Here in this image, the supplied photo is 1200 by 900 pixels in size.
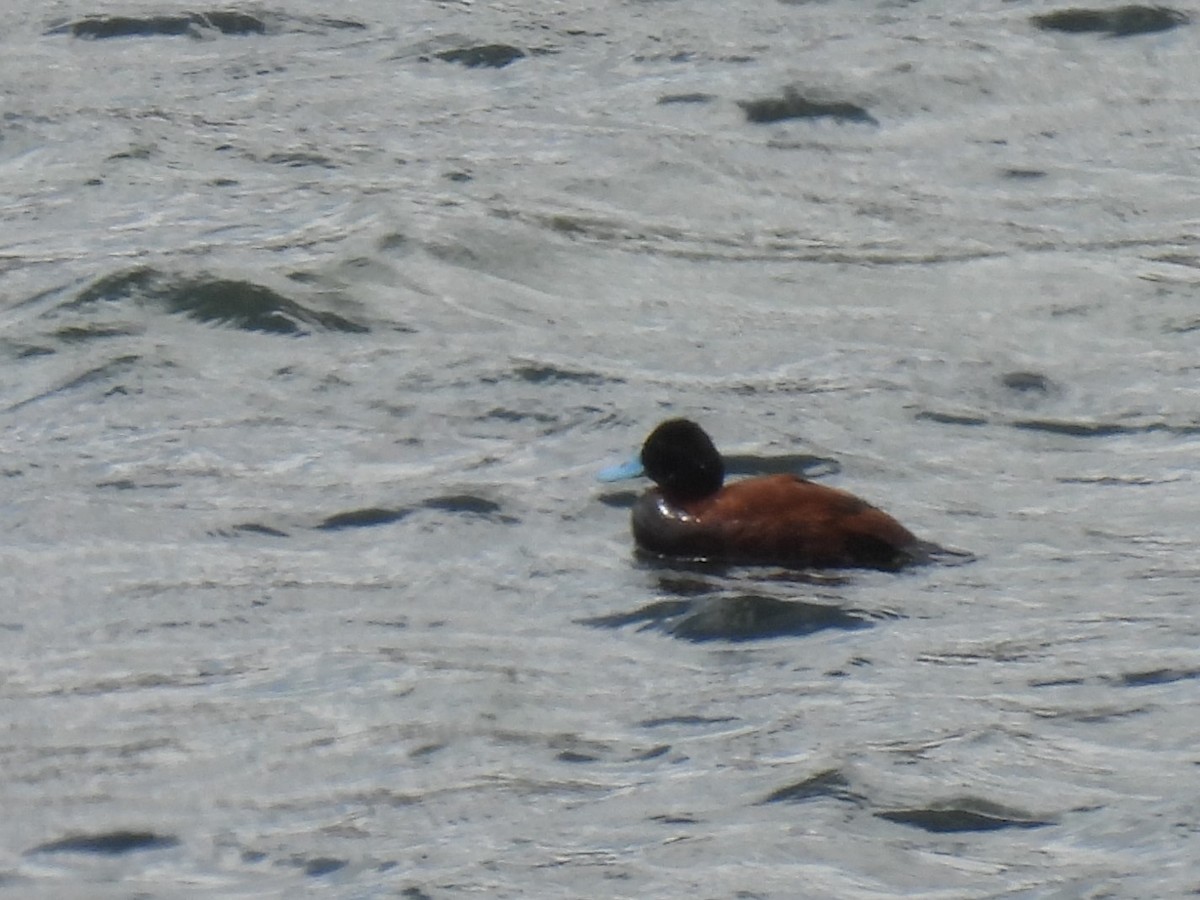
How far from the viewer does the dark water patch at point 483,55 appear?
15.0 meters

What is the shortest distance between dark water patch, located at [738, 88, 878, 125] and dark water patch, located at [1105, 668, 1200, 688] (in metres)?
6.76

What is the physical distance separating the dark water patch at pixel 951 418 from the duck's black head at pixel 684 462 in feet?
4.68

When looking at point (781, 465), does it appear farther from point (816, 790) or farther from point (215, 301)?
point (816, 790)

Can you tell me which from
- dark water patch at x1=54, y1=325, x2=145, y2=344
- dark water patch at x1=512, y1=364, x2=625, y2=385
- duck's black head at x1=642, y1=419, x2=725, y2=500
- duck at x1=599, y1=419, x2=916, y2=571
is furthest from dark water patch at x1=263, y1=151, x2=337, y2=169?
duck's black head at x1=642, y1=419, x2=725, y2=500

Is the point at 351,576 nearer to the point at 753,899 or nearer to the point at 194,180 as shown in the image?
the point at 753,899

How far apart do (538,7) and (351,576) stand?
7244mm

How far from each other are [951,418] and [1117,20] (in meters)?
5.77

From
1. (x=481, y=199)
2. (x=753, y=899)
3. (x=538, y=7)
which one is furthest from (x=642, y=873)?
(x=538, y=7)

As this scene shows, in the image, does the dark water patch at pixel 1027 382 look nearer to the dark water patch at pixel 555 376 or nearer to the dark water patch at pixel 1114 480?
the dark water patch at pixel 1114 480

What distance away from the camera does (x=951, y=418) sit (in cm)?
1062

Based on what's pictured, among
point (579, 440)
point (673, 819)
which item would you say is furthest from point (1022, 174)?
point (673, 819)

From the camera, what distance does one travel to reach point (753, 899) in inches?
262

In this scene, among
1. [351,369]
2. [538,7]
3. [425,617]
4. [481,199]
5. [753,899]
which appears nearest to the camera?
[753,899]

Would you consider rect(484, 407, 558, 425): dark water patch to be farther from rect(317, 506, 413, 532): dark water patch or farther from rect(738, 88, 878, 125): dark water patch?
rect(738, 88, 878, 125): dark water patch
